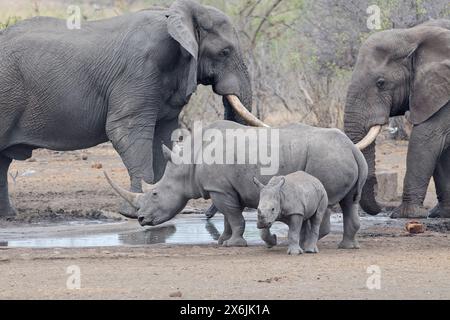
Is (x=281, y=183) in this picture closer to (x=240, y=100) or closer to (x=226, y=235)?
(x=226, y=235)

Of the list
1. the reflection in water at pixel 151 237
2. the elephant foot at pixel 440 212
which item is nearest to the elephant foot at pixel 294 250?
the reflection in water at pixel 151 237

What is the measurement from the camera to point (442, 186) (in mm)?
15266

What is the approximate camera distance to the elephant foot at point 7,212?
15328mm

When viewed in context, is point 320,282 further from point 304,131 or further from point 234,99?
point 234,99

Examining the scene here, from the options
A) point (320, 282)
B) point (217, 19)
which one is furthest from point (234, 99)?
point (320, 282)

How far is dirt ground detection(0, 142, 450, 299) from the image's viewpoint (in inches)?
379

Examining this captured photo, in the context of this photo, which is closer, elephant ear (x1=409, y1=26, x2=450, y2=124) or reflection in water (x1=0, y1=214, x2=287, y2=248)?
reflection in water (x1=0, y1=214, x2=287, y2=248)

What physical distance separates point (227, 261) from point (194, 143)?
169 cm

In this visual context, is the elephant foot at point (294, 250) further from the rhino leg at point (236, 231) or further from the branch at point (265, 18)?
the branch at point (265, 18)

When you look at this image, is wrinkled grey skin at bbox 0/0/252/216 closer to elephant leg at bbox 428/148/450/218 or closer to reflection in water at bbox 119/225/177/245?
reflection in water at bbox 119/225/177/245

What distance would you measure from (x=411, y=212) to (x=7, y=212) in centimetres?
465

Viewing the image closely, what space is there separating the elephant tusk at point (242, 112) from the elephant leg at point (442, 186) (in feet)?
7.59

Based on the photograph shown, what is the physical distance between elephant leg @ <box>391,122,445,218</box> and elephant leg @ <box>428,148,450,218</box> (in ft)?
1.14

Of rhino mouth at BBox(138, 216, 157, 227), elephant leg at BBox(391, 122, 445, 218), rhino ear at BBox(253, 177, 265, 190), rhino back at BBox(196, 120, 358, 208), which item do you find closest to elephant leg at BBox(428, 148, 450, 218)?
elephant leg at BBox(391, 122, 445, 218)
